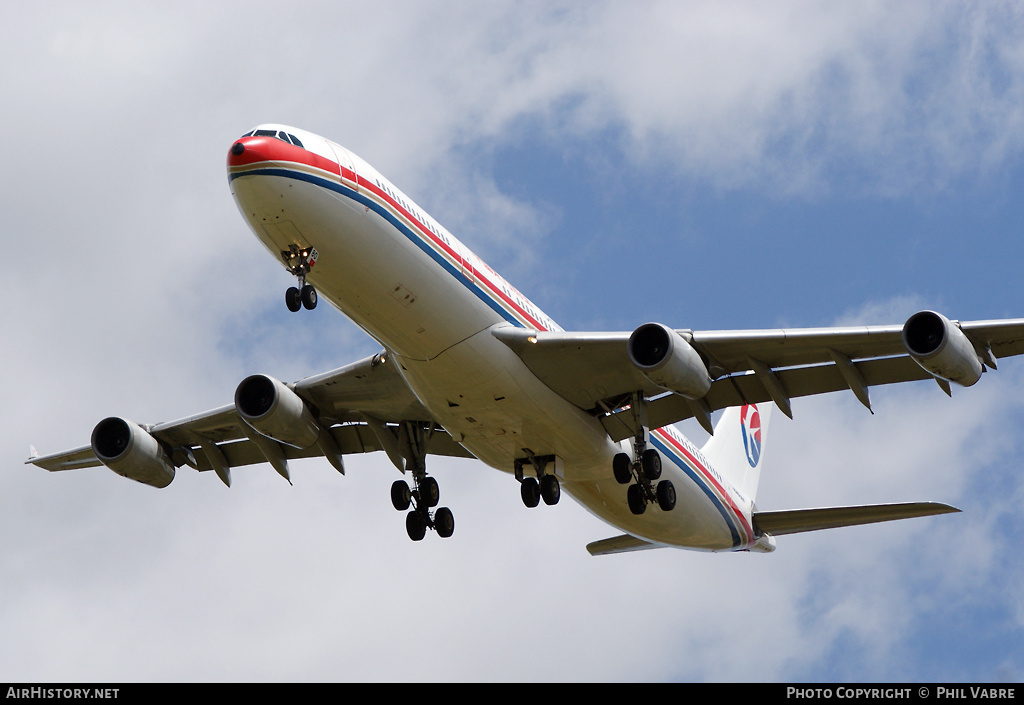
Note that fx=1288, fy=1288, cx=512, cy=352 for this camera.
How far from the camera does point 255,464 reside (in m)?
34.7

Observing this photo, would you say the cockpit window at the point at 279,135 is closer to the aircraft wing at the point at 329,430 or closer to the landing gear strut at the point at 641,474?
the aircraft wing at the point at 329,430

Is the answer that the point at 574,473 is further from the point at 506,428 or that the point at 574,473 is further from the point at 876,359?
the point at 876,359

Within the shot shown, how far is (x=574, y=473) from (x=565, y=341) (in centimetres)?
456

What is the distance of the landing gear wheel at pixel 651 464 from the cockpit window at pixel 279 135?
34.3 ft

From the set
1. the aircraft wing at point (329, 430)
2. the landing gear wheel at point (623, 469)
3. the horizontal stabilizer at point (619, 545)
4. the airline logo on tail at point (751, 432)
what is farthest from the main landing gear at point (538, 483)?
the airline logo on tail at point (751, 432)

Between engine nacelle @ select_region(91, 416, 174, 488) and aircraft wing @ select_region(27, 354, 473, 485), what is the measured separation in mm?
493

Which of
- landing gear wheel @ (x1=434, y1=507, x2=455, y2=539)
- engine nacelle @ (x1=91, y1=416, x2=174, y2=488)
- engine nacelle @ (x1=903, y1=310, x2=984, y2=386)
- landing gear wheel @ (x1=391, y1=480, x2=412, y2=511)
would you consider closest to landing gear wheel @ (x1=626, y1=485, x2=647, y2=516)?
landing gear wheel @ (x1=434, y1=507, x2=455, y2=539)

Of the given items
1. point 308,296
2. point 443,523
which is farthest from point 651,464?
point 308,296

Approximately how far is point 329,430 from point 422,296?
8.12 meters

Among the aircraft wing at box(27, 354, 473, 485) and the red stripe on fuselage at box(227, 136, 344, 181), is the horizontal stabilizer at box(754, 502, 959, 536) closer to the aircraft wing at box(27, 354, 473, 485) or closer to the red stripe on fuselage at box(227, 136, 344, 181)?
the aircraft wing at box(27, 354, 473, 485)

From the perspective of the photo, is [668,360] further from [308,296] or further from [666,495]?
[308,296]

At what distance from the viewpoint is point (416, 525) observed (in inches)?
1234
